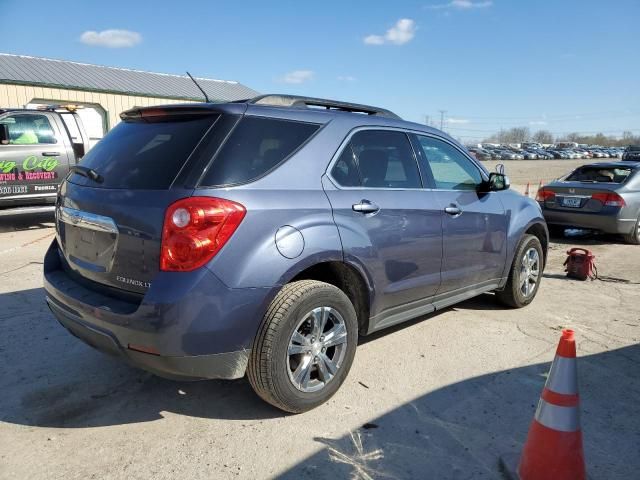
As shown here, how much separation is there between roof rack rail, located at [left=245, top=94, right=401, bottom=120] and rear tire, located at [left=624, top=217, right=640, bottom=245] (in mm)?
6768

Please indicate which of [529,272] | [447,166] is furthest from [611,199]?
[447,166]

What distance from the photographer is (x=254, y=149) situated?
2.96 meters

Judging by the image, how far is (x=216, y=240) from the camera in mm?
2643

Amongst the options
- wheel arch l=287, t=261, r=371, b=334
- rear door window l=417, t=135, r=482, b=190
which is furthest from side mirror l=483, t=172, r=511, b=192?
wheel arch l=287, t=261, r=371, b=334

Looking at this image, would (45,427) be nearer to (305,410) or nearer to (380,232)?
(305,410)

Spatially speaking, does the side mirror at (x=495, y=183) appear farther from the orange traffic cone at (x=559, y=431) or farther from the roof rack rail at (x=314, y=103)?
the orange traffic cone at (x=559, y=431)

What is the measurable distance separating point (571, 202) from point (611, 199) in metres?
0.61

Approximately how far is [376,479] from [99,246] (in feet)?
6.41

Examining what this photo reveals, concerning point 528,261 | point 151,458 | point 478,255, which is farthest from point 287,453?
point 528,261

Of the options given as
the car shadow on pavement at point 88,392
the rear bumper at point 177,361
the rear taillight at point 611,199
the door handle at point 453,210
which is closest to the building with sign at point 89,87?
the rear taillight at point 611,199

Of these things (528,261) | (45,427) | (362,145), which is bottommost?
(45,427)

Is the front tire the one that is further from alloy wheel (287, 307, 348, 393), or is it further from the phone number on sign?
the phone number on sign

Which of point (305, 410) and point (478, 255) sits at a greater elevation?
point (478, 255)

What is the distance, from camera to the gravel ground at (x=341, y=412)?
2.65 meters
